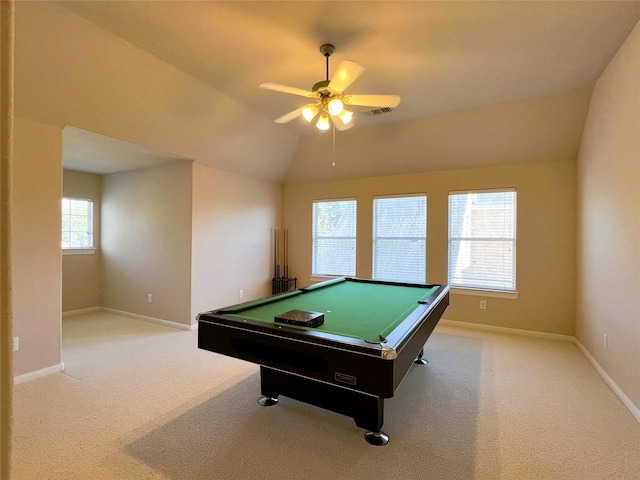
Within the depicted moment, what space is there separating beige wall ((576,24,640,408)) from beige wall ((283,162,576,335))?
39 cm

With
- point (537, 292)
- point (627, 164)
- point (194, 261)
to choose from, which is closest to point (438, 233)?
point (537, 292)

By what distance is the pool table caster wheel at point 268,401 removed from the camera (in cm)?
243

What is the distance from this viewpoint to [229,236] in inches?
196

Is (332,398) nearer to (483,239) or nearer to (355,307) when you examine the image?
(355,307)

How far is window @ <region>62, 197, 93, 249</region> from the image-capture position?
5070mm

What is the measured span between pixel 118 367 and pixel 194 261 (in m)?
1.60

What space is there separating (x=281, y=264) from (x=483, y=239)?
3.48 metres

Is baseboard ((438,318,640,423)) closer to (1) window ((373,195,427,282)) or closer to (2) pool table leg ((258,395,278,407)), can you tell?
(1) window ((373,195,427,282))

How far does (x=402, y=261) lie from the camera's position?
16.7 ft

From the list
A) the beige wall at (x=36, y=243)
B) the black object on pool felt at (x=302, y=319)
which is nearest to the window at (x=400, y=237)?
the black object on pool felt at (x=302, y=319)

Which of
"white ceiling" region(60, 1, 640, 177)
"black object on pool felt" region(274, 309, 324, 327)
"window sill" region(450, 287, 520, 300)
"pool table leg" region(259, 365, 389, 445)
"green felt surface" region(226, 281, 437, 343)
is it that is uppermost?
"white ceiling" region(60, 1, 640, 177)

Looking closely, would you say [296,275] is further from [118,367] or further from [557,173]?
[557,173]

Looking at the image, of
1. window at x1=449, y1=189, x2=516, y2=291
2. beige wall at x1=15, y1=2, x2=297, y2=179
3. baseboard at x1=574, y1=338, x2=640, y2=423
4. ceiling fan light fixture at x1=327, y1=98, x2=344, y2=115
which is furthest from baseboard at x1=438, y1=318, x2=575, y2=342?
beige wall at x1=15, y1=2, x2=297, y2=179

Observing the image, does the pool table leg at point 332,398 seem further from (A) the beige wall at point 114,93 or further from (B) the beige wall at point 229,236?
(A) the beige wall at point 114,93
